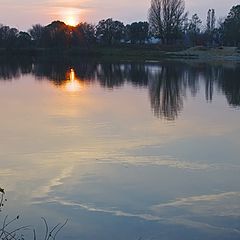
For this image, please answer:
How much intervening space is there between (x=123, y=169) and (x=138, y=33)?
5956 centimetres

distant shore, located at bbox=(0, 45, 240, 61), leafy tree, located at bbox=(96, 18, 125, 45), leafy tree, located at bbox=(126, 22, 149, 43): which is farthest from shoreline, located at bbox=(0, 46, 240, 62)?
leafy tree, located at bbox=(126, 22, 149, 43)

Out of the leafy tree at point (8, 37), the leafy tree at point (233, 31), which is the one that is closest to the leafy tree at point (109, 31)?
the leafy tree at point (8, 37)

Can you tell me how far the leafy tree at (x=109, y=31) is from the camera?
63125 millimetres

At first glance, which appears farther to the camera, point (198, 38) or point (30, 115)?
point (198, 38)

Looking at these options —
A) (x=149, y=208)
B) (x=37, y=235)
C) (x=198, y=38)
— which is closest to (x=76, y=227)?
(x=37, y=235)

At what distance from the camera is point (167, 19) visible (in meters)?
58.5

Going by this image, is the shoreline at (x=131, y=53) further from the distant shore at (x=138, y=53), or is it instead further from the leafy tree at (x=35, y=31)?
the leafy tree at (x=35, y=31)

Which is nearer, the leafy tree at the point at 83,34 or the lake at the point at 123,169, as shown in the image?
the lake at the point at 123,169

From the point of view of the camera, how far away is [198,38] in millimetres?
62875

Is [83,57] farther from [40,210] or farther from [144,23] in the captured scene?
[40,210]

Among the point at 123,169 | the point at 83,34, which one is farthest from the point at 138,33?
the point at 123,169

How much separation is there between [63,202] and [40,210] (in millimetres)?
353

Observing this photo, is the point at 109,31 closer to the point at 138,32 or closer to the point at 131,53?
the point at 138,32

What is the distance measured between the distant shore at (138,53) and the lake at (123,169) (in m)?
34.5
